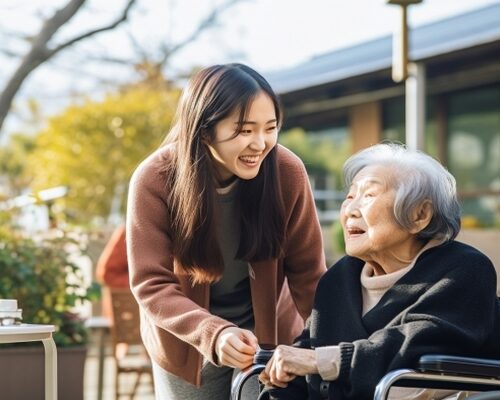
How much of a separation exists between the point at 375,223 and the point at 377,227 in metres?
0.01

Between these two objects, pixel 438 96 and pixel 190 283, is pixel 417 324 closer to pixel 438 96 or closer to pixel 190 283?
pixel 190 283

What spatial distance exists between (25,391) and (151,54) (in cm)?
1721

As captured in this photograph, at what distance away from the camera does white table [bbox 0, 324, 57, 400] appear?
2.87 m

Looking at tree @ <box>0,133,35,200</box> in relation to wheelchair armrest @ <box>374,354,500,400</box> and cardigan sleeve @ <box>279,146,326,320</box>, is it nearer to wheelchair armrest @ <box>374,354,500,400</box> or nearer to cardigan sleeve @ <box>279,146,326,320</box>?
cardigan sleeve @ <box>279,146,326,320</box>

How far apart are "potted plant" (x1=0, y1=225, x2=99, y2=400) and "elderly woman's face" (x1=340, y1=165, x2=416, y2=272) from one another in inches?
104

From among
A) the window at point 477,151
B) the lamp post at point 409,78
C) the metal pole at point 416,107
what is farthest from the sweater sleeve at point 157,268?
the window at point 477,151

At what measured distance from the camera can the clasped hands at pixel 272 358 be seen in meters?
2.60

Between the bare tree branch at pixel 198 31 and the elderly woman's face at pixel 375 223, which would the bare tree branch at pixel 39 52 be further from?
the bare tree branch at pixel 198 31

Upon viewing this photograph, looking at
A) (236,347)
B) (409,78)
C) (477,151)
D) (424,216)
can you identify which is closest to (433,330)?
(424,216)

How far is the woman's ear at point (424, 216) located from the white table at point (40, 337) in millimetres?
990

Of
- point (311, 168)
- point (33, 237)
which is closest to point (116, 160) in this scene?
point (311, 168)

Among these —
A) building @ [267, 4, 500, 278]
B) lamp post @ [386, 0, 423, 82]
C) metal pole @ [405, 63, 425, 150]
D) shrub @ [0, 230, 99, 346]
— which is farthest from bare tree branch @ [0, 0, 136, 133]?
building @ [267, 4, 500, 278]

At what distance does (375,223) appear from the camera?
276 cm

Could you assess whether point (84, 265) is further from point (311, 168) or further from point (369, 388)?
point (369, 388)
